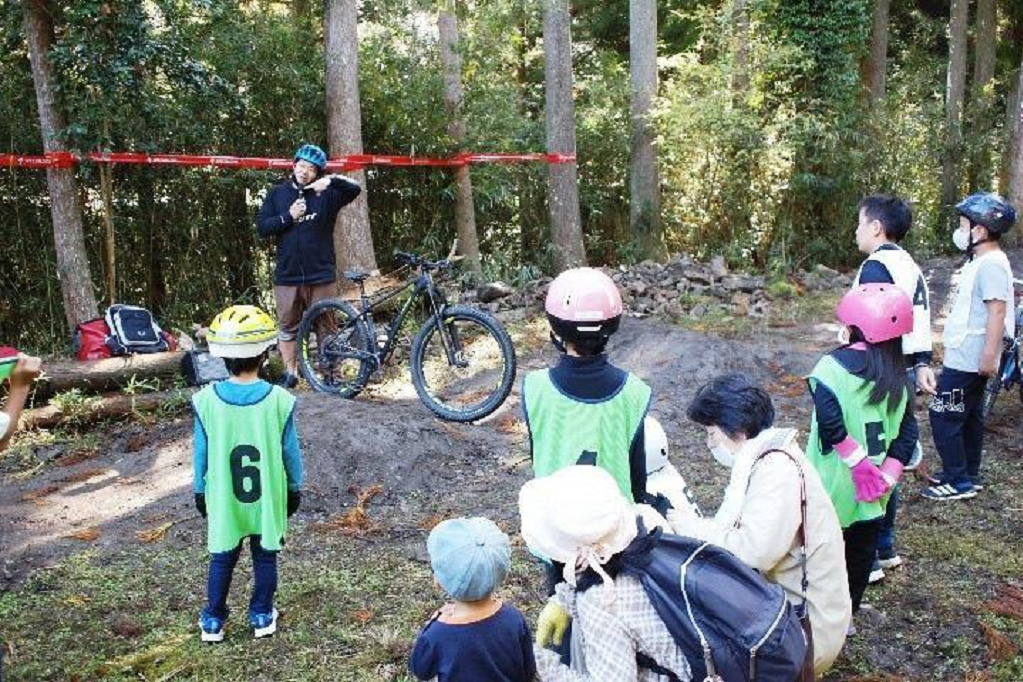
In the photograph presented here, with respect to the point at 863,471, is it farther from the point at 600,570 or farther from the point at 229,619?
the point at 229,619

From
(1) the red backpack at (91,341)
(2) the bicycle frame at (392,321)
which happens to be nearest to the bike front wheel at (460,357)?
(2) the bicycle frame at (392,321)

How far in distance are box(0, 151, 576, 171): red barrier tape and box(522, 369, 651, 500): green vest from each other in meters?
6.87

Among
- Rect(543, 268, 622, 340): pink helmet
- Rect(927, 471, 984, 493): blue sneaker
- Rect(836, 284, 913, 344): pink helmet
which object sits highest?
Rect(543, 268, 622, 340): pink helmet

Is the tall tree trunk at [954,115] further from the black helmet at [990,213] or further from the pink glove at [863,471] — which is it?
the pink glove at [863,471]

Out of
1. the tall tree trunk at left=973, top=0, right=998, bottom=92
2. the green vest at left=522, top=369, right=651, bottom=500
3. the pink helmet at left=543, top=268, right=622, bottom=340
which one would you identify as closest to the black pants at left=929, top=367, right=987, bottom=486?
the green vest at left=522, top=369, right=651, bottom=500

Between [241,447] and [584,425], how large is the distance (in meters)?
1.52

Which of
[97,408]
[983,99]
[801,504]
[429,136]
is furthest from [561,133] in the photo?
[801,504]

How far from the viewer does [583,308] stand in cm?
302

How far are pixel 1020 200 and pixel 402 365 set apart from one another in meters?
9.82

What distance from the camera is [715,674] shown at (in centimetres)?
220

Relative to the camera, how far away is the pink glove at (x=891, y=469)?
360 centimetres

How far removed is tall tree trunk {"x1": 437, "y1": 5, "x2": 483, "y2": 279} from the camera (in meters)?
11.3

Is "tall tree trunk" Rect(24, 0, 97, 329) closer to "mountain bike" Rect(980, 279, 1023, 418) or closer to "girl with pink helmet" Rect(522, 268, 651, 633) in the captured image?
"girl with pink helmet" Rect(522, 268, 651, 633)

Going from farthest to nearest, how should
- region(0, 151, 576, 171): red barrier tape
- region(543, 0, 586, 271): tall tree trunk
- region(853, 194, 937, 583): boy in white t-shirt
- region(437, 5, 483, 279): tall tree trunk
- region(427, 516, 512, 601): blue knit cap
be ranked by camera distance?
region(543, 0, 586, 271): tall tree trunk → region(437, 5, 483, 279): tall tree trunk → region(0, 151, 576, 171): red barrier tape → region(853, 194, 937, 583): boy in white t-shirt → region(427, 516, 512, 601): blue knit cap
